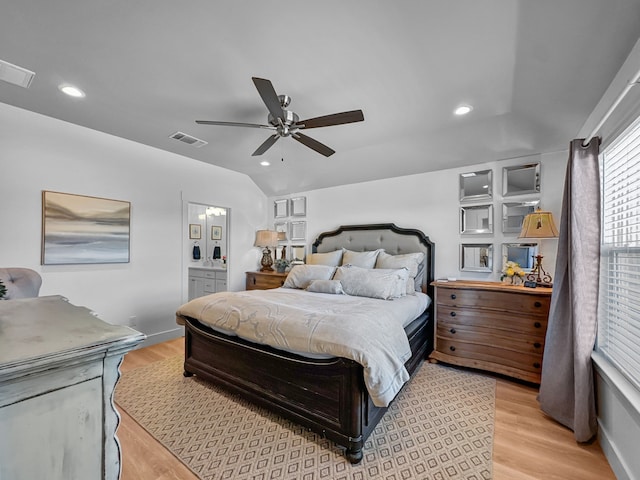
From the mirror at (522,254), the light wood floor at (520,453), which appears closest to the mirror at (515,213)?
the mirror at (522,254)

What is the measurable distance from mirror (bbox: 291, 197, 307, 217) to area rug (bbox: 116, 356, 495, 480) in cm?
309

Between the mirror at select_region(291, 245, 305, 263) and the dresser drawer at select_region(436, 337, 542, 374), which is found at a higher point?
the mirror at select_region(291, 245, 305, 263)

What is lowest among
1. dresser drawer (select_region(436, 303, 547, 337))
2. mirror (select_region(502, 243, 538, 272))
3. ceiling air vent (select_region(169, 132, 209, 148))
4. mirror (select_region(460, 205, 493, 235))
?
dresser drawer (select_region(436, 303, 547, 337))

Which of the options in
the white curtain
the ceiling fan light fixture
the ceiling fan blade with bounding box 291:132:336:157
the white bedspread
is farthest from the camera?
the ceiling fan blade with bounding box 291:132:336:157

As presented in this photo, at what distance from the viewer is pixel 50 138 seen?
2982 mm

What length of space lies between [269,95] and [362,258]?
2.52 m

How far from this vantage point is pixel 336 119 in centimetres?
215

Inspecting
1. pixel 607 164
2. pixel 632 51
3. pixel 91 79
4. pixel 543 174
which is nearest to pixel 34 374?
pixel 91 79

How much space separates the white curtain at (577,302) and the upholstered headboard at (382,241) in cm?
154

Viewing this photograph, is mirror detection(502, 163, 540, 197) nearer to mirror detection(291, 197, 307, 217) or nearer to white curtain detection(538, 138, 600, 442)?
white curtain detection(538, 138, 600, 442)

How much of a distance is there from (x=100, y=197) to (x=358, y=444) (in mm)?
3627

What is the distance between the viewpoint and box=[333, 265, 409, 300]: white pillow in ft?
10.1

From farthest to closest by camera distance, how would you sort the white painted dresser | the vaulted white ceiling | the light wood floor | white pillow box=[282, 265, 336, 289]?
1. white pillow box=[282, 265, 336, 289]
2. the light wood floor
3. the vaulted white ceiling
4. the white painted dresser

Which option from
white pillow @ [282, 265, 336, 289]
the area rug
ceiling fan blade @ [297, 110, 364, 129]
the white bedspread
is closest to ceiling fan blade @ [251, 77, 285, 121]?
ceiling fan blade @ [297, 110, 364, 129]
